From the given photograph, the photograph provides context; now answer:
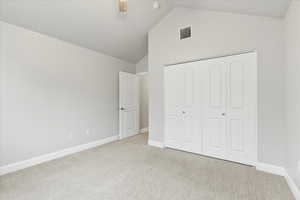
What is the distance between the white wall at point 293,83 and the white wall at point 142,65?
11.9 feet

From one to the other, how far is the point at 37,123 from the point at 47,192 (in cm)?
138

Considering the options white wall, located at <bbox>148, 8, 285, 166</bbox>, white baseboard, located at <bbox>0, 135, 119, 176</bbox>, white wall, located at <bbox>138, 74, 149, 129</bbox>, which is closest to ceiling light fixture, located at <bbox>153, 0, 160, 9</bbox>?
white wall, located at <bbox>148, 8, 285, 166</bbox>

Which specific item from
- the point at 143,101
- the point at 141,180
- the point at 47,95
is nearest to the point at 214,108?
the point at 141,180

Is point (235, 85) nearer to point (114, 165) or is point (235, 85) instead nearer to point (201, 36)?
point (201, 36)

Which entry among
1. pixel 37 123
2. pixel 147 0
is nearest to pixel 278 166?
pixel 147 0

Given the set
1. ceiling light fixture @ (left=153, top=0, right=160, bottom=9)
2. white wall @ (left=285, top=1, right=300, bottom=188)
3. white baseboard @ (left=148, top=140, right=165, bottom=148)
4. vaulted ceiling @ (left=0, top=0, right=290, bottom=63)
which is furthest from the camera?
white baseboard @ (left=148, top=140, right=165, bottom=148)

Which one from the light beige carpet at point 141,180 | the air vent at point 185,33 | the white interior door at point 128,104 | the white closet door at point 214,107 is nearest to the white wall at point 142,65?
the white interior door at point 128,104

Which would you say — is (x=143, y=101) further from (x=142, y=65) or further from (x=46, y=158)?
(x=46, y=158)

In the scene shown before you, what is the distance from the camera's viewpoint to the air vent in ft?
10.7

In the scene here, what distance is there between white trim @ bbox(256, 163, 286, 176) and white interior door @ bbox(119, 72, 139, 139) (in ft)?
10.8

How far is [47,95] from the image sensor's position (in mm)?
2920

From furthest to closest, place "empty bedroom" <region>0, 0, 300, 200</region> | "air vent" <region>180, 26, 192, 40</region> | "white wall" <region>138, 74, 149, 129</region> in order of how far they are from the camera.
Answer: "white wall" <region>138, 74, 149, 129</region> < "air vent" <region>180, 26, 192, 40</region> < "empty bedroom" <region>0, 0, 300, 200</region>

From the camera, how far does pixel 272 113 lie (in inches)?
94.5

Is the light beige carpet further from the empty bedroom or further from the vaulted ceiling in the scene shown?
the vaulted ceiling
